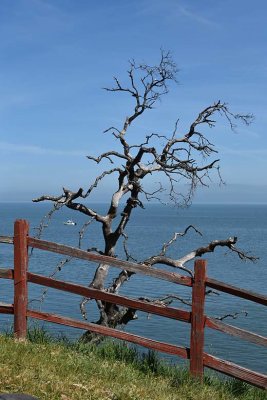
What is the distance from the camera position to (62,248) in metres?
7.69

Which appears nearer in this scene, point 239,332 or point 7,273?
point 239,332

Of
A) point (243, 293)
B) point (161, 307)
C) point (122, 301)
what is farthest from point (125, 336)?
point (243, 293)

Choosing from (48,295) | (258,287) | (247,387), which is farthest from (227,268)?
(247,387)

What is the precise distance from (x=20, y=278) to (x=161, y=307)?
1.90 meters

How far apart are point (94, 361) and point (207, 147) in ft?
24.2

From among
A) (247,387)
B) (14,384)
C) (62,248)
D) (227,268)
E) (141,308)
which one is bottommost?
(227,268)

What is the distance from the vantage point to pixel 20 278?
7746 mm

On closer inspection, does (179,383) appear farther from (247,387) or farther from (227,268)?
(227,268)

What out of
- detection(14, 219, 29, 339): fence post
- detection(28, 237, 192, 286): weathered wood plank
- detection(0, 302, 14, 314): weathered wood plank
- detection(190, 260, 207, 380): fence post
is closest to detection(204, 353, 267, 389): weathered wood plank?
detection(190, 260, 207, 380): fence post

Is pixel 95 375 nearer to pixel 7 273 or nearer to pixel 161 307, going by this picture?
pixel 161 307

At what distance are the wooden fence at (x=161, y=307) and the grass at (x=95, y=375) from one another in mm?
299

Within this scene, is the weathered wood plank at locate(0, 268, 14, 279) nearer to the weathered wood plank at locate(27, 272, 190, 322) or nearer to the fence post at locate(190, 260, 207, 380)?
the weathered wood plank at locate(27, 272, 190, 322)

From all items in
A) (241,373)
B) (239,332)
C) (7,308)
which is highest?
(7,308)

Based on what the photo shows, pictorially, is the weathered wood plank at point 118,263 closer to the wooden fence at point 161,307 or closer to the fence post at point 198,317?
the wooden fence at point 161,307
